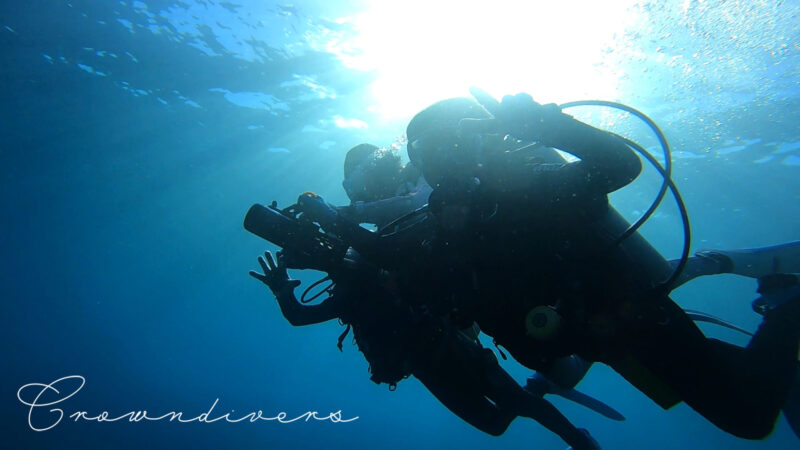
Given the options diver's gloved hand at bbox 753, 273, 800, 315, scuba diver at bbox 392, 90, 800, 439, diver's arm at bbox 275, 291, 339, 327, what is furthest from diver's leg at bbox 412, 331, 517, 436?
diver's gloved hand at bbox 753, 273, 800, 315

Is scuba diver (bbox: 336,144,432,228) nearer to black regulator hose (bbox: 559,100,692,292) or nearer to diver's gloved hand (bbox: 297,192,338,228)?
diver's gloved hand (bbox: 297,192,338,228)

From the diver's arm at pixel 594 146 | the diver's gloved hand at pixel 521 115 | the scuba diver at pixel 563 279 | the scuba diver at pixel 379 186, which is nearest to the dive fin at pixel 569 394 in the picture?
the scuba diver at pixel 563 279

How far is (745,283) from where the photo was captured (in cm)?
3872

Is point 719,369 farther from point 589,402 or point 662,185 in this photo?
point 589,402

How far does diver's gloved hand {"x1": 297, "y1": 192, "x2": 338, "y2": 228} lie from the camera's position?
266 cm

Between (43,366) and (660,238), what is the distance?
73580 mm

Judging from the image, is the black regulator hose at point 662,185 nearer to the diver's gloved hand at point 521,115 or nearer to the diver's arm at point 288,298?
the diver's gloved hand at point 521,115

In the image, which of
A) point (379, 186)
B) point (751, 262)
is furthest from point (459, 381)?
point (751, 262)

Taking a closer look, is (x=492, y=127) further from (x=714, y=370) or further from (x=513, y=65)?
(x=513, y=65)

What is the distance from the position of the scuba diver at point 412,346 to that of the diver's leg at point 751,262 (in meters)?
2.17

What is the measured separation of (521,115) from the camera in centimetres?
185

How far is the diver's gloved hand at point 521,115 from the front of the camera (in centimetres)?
185

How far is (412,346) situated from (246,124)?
1645 cm

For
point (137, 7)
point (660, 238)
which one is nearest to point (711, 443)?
point (660, 238)
